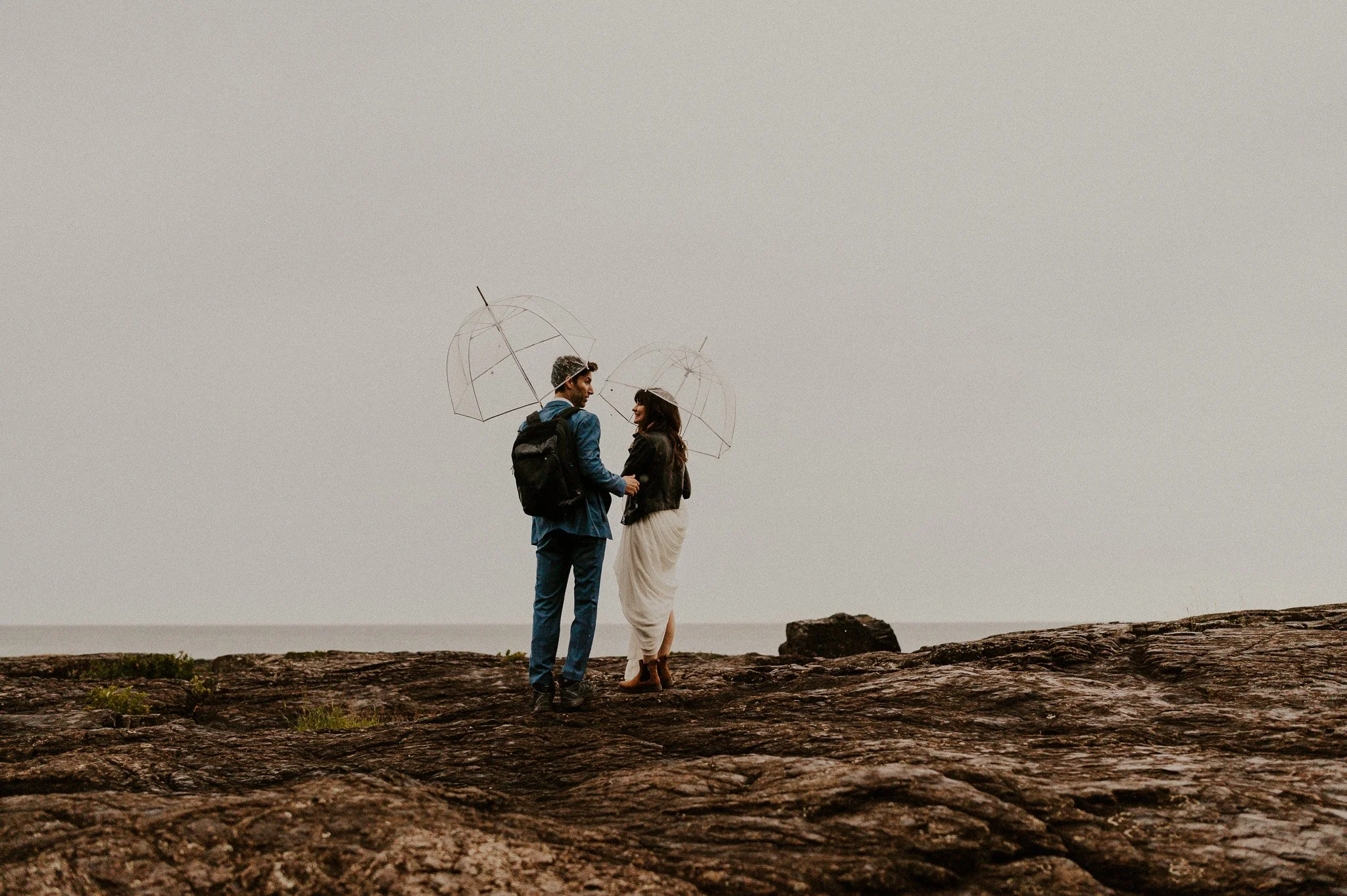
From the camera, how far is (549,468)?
9.52 meters

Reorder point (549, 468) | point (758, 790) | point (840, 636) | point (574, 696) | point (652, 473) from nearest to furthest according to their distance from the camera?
1. point (758, 790)
2. point (549, 468)
3. point (574, 696)
4. point (652, 473)
5. point (840, 636)

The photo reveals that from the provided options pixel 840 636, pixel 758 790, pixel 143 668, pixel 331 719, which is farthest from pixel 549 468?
pixel 840 636

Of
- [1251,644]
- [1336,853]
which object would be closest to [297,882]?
[1336,853]

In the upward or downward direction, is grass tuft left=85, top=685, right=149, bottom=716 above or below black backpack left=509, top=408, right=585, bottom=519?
below

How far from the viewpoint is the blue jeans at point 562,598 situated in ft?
31.8

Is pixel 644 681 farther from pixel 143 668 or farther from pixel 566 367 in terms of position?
pixel 143 668

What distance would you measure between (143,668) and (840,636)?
435 inches

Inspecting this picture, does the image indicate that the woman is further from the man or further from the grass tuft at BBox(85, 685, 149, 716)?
the grass tuft at BBox(85, 685, 149, 716)

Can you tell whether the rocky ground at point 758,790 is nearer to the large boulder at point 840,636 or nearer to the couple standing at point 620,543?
the couple standing at point 620,543

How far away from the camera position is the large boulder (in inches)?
683

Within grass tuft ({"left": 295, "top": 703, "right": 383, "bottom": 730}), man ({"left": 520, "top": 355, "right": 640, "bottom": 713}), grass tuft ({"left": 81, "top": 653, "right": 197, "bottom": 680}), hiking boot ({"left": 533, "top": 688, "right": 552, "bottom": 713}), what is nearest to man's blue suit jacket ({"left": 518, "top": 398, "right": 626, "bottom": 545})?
man ({"left": 520, "top": 355, "right": 640, "bottom": 713})

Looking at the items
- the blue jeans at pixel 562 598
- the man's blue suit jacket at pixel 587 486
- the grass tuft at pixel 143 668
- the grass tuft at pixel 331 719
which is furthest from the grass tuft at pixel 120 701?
the man's blue suit jacket at pixel 587 486

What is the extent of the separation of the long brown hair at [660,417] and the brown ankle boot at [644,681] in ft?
7.63

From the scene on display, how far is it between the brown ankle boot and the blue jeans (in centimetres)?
123
